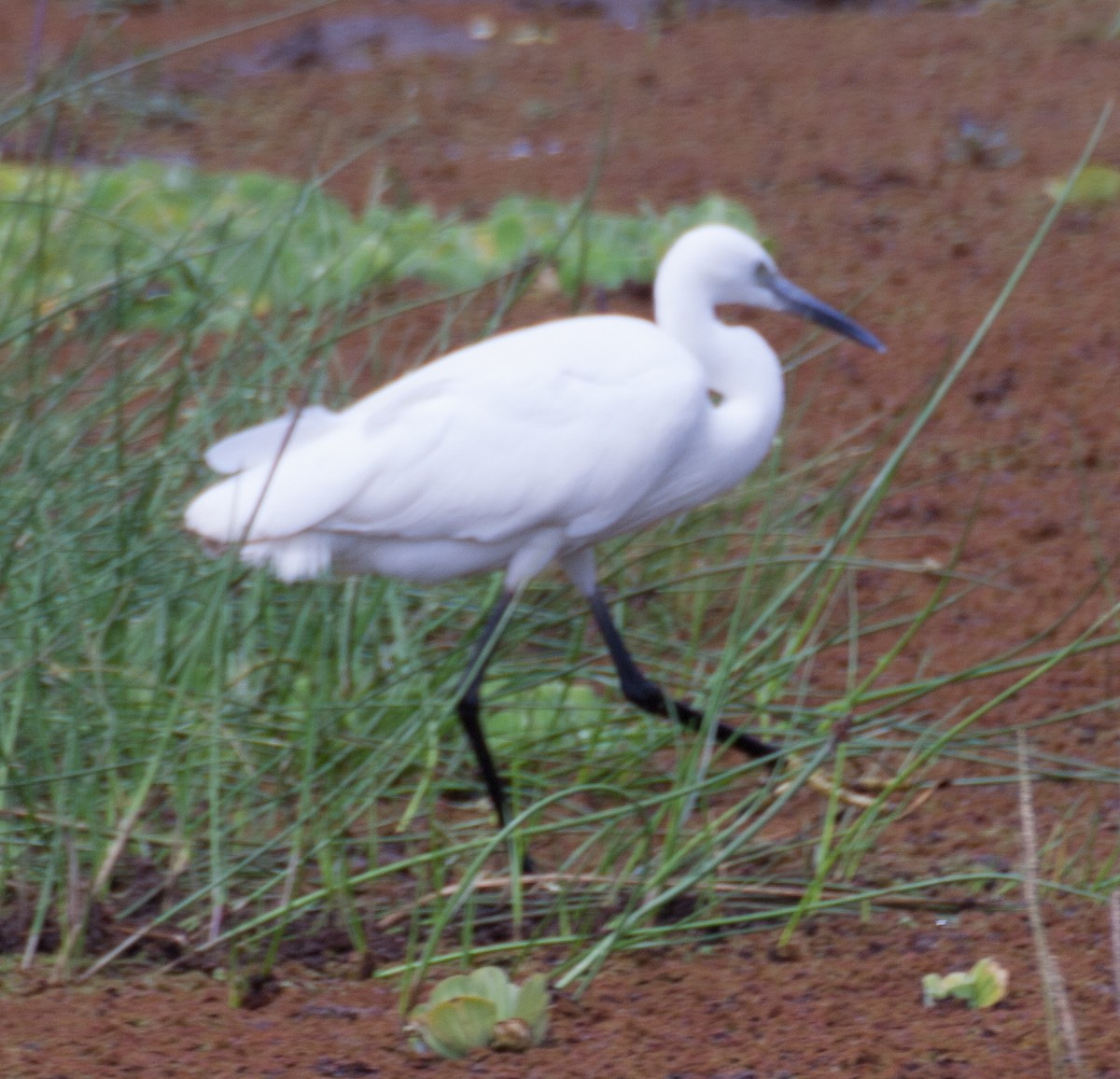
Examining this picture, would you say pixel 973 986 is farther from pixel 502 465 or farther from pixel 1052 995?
pixel 502 465

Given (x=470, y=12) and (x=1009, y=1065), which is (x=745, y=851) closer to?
(x=1009, y=1065)

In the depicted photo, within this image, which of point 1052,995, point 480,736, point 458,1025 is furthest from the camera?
point 480,736

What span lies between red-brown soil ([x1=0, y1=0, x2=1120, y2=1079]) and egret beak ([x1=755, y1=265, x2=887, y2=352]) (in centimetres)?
32

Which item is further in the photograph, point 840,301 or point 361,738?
point 840,301

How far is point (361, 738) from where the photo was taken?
2262mm

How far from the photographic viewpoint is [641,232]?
4926mm

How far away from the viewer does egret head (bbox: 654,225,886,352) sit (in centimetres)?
301

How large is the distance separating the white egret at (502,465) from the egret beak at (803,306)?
24 centimetres

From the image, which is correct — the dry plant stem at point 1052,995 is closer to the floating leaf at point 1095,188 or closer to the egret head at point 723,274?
the egret head at point 723,274

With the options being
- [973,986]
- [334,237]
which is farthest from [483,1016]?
[334,237]

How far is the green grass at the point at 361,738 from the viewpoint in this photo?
2.08 m

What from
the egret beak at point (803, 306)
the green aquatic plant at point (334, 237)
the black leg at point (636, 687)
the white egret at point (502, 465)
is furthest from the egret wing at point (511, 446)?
the green aquatic plant at point (334, 237)

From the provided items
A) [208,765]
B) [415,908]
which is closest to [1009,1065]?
[415,908]

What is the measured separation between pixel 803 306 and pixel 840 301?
1.51 meters
